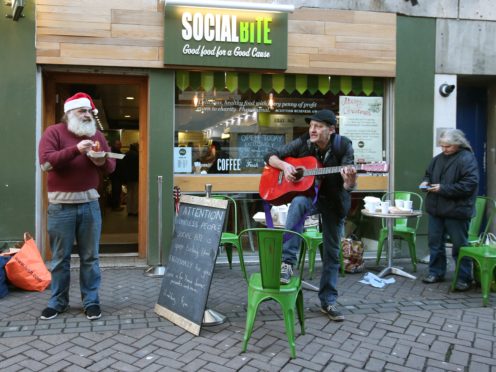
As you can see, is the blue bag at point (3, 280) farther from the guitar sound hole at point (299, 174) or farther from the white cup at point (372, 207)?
the white cup at point (372, 207)

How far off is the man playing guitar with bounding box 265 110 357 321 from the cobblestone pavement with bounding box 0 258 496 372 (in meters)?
0.42

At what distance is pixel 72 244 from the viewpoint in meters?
4.55

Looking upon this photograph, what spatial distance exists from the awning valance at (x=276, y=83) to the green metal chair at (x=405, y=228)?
162 centimetres

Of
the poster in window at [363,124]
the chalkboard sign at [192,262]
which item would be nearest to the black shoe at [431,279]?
the poster in window at [363,124]

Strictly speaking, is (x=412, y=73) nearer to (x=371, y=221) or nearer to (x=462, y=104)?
(x=462, y=104)

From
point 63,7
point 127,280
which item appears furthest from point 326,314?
point 63,7

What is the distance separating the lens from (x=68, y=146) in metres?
4.41

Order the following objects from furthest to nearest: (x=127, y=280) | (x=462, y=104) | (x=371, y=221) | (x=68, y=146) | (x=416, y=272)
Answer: (x=462, y=104) → (x=371, y=221) → (x=416, y=272) → (x=127, y=280) → (x=68, y=146)

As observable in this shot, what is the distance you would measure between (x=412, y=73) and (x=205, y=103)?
3141 millimetres

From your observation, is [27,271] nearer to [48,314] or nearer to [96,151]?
[48,314]

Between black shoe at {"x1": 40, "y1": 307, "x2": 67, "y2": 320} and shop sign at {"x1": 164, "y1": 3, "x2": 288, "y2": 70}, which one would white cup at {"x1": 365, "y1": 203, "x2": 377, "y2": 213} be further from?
black shoe at {"x1": 40, "y1": 307, "x2": 67, "y2": 320}

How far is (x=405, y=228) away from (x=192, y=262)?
3.60 m

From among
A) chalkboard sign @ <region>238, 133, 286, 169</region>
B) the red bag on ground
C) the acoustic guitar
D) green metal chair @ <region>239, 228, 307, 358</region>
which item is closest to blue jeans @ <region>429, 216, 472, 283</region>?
the acoustic guitar

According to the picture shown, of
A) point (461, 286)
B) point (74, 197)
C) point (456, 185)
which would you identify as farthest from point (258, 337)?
point (456, 185)
